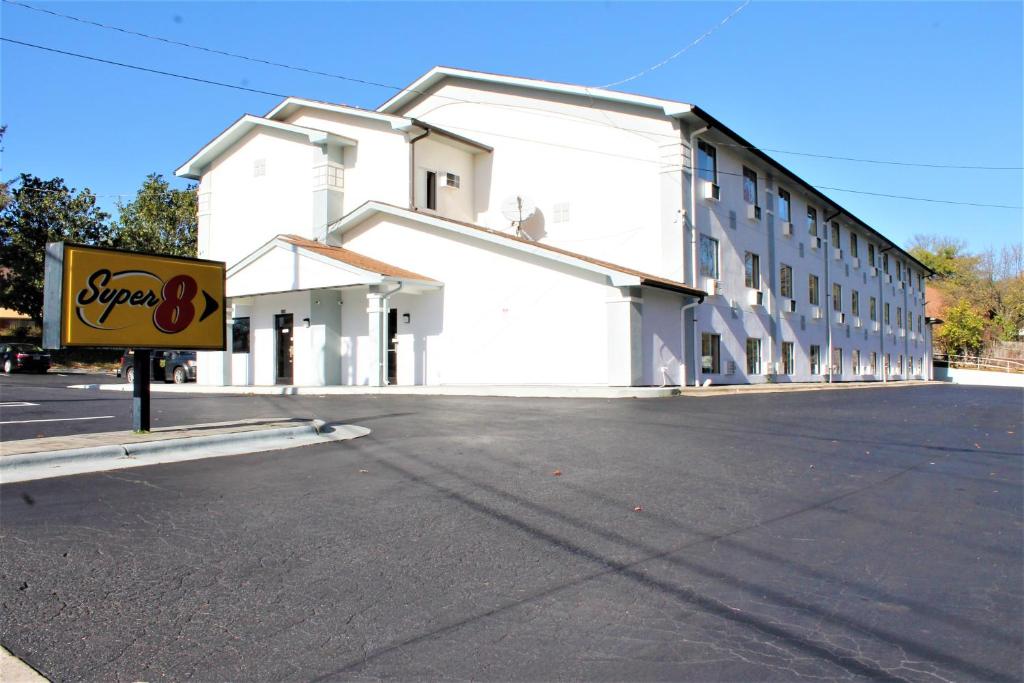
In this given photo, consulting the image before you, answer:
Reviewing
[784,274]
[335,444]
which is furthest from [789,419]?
[784,274]

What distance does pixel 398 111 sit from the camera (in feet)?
98.1

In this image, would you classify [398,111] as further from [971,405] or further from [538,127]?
[971,405]

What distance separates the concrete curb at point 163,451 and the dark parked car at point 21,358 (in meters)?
35.1

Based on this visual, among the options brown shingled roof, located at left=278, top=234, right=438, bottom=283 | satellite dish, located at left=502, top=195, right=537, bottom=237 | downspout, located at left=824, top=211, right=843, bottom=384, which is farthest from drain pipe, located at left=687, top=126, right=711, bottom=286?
downspout, located at left=824, top=211, right=843, bottom=384

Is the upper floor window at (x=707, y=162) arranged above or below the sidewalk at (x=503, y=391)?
above

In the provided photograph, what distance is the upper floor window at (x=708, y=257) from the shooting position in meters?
24.3

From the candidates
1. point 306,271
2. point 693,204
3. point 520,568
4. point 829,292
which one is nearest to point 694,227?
point 693,204

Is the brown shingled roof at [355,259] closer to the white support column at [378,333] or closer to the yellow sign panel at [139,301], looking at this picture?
the white support column at [378,333]

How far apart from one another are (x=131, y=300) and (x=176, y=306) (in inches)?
25.7

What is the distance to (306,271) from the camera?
22.1 metres

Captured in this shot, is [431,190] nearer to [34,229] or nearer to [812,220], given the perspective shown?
[812,220]

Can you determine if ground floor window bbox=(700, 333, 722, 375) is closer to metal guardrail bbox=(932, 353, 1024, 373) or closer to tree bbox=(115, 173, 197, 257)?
tree bbox=(115, 173, 197, 257)

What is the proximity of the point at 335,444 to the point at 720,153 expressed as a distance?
20.5 metres

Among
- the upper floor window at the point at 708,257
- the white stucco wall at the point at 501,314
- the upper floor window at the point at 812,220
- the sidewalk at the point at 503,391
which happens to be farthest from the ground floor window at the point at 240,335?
the upper floor window at the point at 812,220
